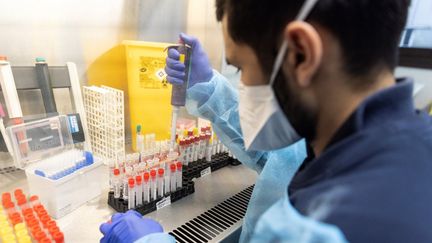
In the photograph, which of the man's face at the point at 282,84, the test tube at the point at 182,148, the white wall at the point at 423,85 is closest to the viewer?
the man's face at the point at 282,84

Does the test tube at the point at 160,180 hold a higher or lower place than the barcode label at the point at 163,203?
higher

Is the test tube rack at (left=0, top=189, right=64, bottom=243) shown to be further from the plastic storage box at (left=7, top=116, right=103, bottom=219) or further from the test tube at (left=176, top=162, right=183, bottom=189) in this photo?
the test tube at (left=176, top=162, right=183, bottom=189)

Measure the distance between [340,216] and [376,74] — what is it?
0.75 ft

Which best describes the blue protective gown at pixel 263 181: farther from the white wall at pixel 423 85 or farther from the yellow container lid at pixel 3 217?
the white wall at pixel 423 85

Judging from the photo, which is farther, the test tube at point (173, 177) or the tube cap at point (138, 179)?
the test tube at point (173, 177)

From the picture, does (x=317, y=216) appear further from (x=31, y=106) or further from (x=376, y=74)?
(x=31, y=106)

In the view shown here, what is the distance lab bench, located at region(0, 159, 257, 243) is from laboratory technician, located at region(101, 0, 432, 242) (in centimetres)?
52

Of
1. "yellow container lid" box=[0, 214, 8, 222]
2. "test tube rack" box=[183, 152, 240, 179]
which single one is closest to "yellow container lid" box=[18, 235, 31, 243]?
"yellow container lid" box=[0, 214, 8, 222]

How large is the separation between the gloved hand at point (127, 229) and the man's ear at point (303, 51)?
538mm

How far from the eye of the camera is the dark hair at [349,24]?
0.41 m

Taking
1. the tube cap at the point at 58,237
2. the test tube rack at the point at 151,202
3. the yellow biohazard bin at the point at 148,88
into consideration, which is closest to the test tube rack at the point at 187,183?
the test tube rack at the point at 151,202

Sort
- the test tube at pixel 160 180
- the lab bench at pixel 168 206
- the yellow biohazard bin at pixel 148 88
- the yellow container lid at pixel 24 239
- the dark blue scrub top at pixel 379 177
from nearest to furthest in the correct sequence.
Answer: the dark blue scrub top at pixel 379 177
the yellow container lid at pixel 24 239
the lab bench at pixel 168 206
the test tube at pixel 160 180
the yellow biohazard bin at pixel 148 88

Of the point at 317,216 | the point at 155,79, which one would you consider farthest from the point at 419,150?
the point at 155,79

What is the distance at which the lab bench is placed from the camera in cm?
85
